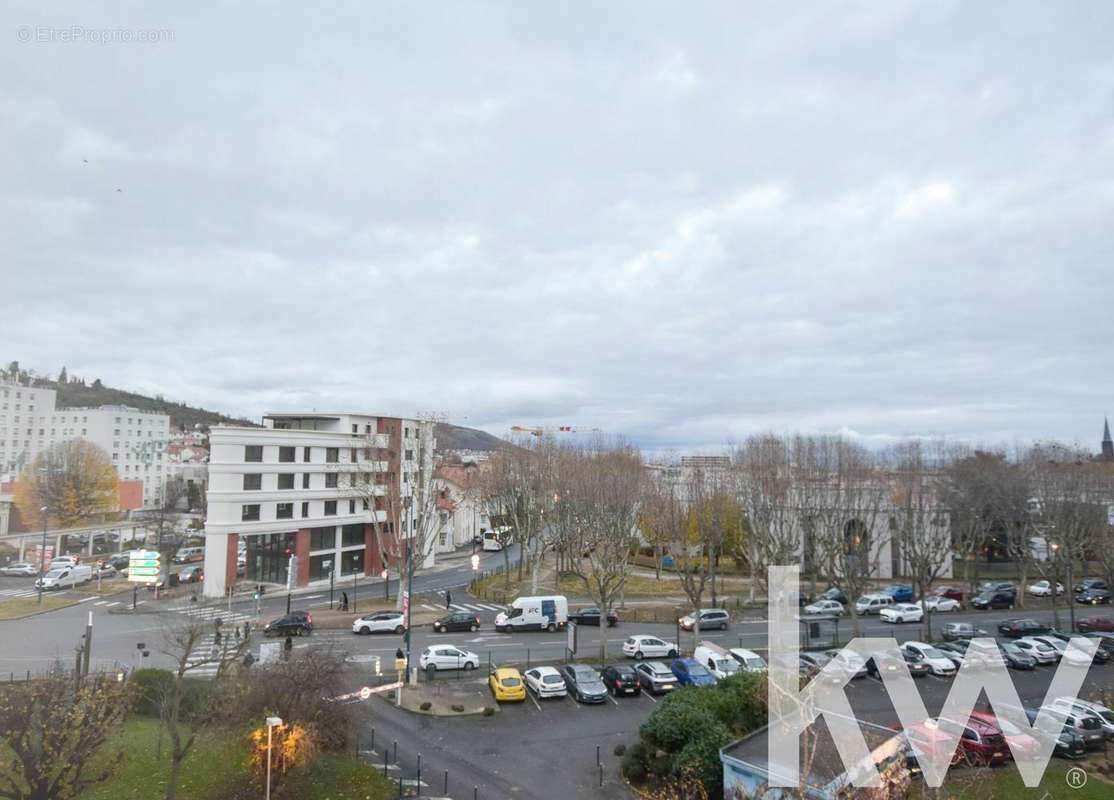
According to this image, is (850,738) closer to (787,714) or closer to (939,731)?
(787,714)

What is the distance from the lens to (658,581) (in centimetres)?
5828

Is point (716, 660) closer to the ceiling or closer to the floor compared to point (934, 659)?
closer to the ceiling

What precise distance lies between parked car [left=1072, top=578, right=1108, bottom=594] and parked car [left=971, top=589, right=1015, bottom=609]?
5.33 metres

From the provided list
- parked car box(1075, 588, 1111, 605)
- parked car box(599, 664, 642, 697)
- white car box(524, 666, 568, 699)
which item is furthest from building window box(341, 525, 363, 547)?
parked car box(1075, 588, 1111, 605)

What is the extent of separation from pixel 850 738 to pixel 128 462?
114m

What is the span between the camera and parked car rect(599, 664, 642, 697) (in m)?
28.5

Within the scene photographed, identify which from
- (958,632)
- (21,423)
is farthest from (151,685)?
(21,423)

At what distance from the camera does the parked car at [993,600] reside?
1964 inches

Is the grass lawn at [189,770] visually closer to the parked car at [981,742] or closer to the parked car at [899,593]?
the parked car at [981,742]

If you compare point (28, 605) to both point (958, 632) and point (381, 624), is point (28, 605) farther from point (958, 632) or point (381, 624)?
point (958, 632)

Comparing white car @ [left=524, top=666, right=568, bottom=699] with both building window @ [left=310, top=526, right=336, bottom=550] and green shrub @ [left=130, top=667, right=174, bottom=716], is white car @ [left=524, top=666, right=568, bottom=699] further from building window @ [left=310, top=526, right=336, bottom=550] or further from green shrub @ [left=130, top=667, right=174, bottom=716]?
building window @ [left=310, top=526, right=336, bottom=550]

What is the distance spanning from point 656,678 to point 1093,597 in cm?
4315

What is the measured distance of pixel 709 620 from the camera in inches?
1645

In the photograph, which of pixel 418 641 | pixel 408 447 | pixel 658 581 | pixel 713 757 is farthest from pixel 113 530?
pixel 713 757
